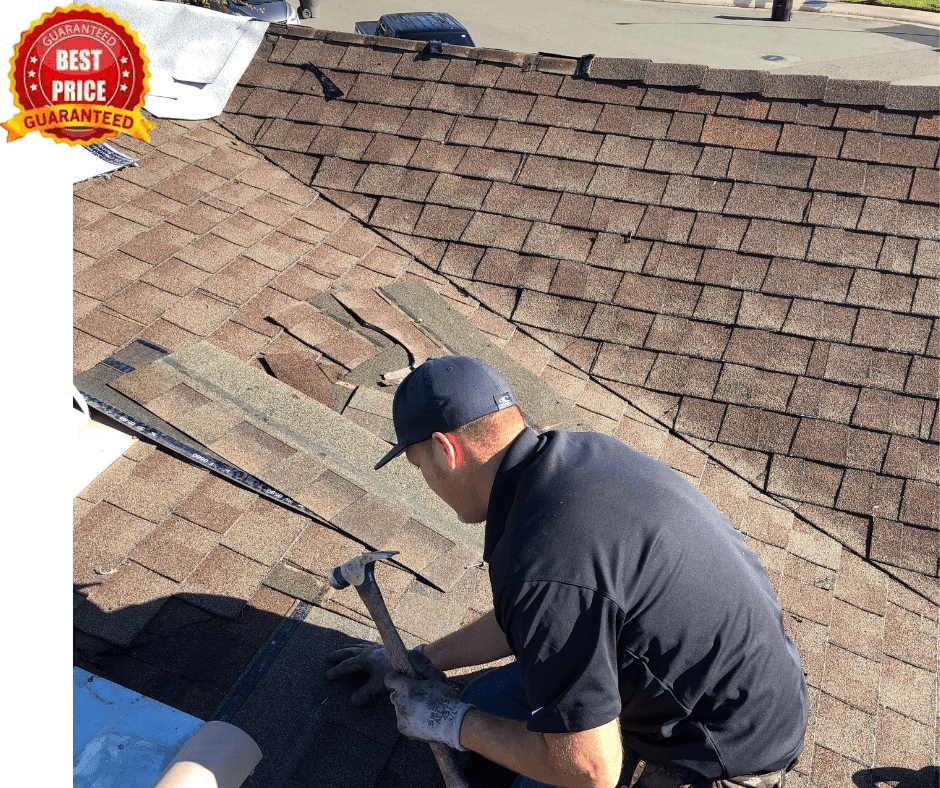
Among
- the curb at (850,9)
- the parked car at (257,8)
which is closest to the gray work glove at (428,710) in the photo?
the parked car at (257,8)

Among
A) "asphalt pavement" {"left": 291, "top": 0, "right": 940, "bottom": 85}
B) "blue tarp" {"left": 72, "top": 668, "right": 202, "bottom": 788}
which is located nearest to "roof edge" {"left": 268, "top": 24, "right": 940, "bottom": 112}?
"blue tarp" {"left": 72, "top": 668, "right": 202, "bottom": 788}

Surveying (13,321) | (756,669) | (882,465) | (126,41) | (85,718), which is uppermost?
(13,321)

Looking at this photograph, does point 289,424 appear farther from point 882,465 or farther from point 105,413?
point 882,465

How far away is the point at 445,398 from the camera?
2.17 metres

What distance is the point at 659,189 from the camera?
4.96 m

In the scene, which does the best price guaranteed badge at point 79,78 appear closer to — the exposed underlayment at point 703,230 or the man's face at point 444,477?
the exposed underlayment at point 703,230

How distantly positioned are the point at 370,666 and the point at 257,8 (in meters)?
13.7

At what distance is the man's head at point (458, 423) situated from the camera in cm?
216

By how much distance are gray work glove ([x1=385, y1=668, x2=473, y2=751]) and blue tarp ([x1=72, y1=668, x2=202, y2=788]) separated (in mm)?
589

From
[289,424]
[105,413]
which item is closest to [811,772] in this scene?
[289,424]

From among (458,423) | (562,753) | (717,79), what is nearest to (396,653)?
(562,753)

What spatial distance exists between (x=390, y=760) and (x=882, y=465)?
281 cm

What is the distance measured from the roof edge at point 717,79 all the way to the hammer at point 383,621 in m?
3.91

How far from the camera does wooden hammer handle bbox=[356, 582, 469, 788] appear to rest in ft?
7.80
